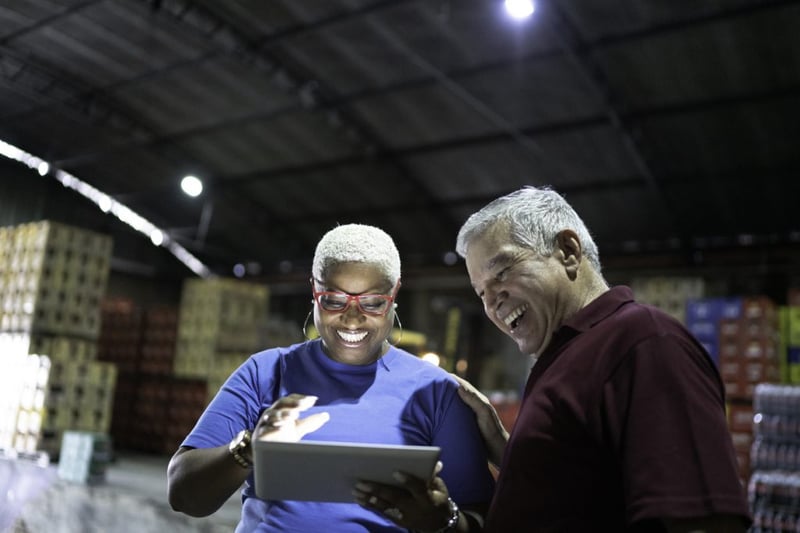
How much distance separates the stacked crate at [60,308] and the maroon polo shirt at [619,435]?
438 inches

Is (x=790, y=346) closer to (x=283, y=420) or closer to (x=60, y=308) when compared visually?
(x=283, y=420)

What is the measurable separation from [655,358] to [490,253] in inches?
25.0

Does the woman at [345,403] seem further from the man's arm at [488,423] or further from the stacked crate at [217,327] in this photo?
the stacked crate at [217,327]

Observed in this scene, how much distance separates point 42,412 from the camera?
448 inches

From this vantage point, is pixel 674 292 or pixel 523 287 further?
pixel 674 292

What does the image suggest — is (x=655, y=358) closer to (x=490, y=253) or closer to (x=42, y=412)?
(x=490, y=253)

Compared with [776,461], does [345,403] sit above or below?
above

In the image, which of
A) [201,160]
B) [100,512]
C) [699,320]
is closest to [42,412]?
A: [100,512]

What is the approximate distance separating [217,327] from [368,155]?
500 centimetres

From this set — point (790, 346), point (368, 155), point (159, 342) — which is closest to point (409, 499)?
point (790, 346)

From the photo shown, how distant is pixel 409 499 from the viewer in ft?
5.98

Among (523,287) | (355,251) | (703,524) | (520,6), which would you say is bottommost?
(703,524)

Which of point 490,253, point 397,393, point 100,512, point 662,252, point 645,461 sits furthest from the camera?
point 662,252

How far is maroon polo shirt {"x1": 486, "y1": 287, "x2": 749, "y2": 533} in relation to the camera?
1.42m
